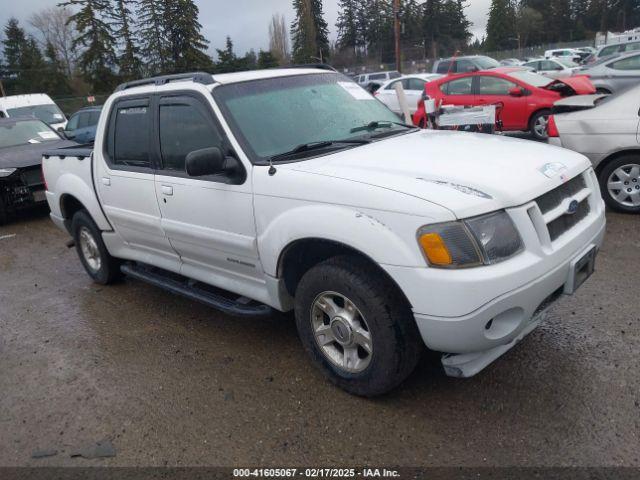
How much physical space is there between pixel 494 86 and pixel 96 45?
4487 centimetres

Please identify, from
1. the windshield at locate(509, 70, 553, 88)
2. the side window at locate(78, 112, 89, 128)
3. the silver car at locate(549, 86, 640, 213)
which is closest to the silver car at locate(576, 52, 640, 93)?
the windshield at locate(509, 70, 553, 88)

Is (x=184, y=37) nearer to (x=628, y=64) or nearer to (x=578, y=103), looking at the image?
(x=628, y=64)

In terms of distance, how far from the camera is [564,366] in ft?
11.0

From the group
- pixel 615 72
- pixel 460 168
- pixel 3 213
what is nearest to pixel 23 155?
pixel 3 213

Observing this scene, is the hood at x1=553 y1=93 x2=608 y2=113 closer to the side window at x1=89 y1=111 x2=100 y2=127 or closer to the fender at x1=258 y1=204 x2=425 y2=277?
the fender at x1=258 y1=204 x2=425 y2=277

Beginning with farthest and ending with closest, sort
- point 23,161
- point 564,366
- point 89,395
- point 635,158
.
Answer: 1. point 23,161
2. point 635,158
3. point 89,395
4. point 564,366

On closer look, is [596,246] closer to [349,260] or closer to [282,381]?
[349,260]

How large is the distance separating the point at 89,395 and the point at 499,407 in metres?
2.60

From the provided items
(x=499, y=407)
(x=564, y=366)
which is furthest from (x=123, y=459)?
(x=564, y=366)

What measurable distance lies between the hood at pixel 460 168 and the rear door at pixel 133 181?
1.51 m

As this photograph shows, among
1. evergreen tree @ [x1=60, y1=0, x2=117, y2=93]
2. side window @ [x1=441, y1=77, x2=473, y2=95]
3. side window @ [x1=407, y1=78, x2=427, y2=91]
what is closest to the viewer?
side window @ [x1=441, y1=77, x2=473, y2=95]

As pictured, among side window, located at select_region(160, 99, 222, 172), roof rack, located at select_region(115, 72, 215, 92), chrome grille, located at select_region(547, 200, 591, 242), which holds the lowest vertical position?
chrome grille, located at select_region(547, 200, 591, 242)

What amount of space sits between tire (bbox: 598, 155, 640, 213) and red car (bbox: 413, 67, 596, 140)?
14.6 ft

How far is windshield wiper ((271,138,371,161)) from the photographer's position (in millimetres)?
3438
